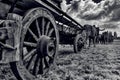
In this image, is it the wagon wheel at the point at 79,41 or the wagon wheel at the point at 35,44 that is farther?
the wagon wheel at the point at 79,41

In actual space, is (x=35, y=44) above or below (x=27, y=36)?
below

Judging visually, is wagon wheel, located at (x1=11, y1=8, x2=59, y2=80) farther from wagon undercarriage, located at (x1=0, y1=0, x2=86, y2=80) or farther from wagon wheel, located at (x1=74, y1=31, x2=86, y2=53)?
wagon wheel, located at (x1=74, y1=31, x2=86, y2=53)

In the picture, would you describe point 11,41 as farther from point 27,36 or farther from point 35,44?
point 27,36

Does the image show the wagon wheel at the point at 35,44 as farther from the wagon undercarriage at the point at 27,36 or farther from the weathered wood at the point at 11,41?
the weathered wood at the point at 11,41

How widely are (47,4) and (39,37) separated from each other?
0.93 m

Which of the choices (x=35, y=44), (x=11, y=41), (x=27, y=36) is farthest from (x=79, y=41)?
(x=11, y=41)

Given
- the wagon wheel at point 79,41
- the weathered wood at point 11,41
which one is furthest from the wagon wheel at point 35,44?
the wagon wheel at point 79,41

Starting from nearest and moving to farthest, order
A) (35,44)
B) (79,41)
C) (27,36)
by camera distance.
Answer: (35,44), (27,36), (79,41)

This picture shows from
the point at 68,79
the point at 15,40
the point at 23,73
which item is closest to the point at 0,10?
the point at 15,40

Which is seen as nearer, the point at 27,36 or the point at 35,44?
the point at 35,44

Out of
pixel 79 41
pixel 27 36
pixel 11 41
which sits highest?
pixel 27 36

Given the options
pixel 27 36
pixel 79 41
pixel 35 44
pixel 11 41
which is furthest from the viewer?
pixel 79 41

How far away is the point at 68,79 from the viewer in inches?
158

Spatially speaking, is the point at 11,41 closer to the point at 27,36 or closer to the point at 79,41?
the point at 27,36
